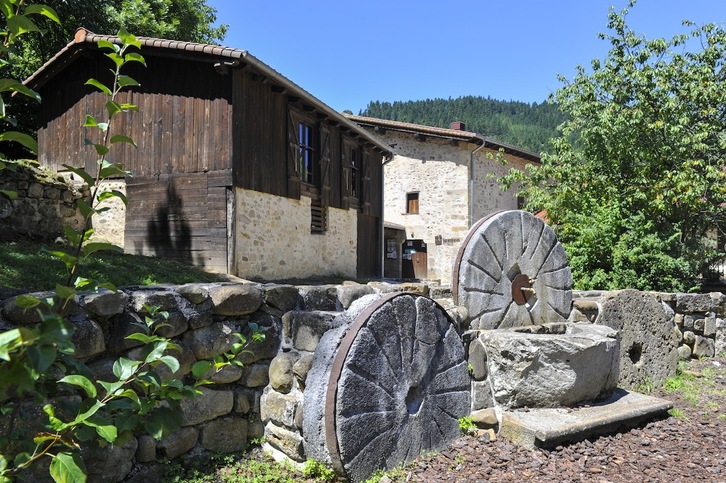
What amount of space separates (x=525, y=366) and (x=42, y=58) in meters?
15.4

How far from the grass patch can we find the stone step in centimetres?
433

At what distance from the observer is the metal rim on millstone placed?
3.07 m

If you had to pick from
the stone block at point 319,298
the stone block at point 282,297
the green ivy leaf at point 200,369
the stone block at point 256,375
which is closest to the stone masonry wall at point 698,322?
the stone block at point 319,298

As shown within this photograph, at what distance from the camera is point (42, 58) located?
14.2 metres

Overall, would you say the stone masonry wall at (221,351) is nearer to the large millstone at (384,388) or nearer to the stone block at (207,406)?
the stone block at (207,406)

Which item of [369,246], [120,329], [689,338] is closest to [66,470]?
[120,329]

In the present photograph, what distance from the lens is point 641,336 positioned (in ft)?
18.6

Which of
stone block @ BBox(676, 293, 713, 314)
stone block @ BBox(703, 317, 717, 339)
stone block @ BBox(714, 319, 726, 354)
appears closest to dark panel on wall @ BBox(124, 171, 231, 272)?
stone block @ BBox(676, 293, 713, 314)

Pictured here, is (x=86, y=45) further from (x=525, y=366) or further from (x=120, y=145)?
(x=525, y=366)

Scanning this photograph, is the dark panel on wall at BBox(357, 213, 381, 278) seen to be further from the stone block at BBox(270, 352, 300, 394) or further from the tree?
the stone block at BBox(270, 352, 300, 394)

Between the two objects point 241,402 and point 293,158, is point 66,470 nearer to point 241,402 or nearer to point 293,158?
point 241,402

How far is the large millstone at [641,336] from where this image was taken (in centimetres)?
545

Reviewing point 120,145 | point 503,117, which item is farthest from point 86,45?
point 503,117

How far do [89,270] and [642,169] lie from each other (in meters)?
9.77
